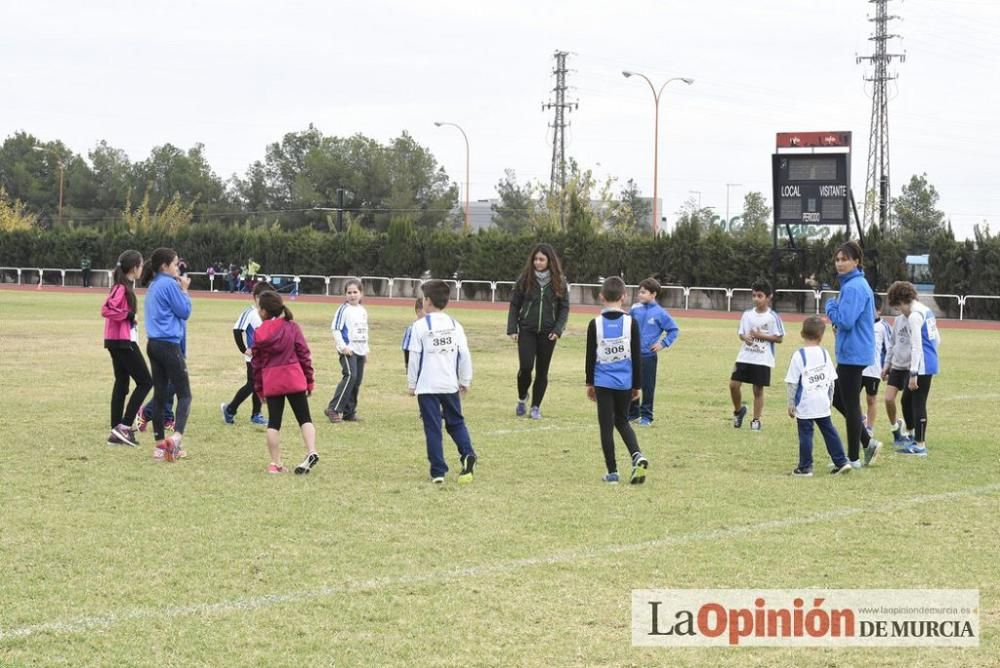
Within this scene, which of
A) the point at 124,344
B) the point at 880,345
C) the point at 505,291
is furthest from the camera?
the point at 505,291

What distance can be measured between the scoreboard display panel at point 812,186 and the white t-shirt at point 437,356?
30.3 meters

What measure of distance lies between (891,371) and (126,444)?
22.3ft

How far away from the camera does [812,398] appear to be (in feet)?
34.7

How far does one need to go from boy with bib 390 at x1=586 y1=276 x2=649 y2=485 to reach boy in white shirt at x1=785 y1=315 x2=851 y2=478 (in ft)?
4.42

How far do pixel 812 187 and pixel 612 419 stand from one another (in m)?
30.7

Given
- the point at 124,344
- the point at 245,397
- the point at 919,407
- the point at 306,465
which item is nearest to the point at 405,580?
the point at 306,465

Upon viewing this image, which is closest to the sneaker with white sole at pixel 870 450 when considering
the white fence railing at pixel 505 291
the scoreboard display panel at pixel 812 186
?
the white fence railing at pixel 505 291

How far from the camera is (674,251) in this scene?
167ft

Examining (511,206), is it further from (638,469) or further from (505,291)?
(638,469)

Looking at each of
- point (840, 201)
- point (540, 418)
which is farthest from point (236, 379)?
point (840, 201)

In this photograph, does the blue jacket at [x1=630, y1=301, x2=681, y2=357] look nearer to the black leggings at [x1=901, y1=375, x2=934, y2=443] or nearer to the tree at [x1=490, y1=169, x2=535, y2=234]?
the black leggings at [x1=901, y1=375, x2=934, y2=443]

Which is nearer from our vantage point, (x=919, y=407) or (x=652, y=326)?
(x=919, y=407)

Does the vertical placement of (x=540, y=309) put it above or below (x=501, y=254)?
below

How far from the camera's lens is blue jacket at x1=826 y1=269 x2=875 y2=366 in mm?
10625
